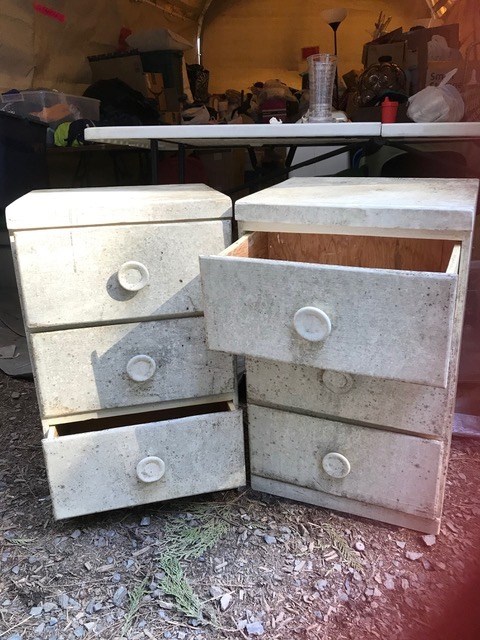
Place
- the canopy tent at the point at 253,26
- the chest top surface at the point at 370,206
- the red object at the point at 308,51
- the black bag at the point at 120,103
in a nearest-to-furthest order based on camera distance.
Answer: the chest top surface at the point at 370,206 → the black bag at the point at 120,103 → the canopy tent at the point at 253,26 → the red object at the point at 308,51

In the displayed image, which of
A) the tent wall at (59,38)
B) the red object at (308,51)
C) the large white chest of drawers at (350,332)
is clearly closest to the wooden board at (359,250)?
the large white chest of drawers at (350,332)

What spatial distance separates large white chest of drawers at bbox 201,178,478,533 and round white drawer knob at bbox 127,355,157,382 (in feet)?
0.73

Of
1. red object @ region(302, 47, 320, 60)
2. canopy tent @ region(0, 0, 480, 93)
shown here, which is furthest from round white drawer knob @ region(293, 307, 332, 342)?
red object @ region(302, 47, 320, 60)

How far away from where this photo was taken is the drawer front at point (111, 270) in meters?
1.10

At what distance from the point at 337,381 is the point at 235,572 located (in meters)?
0.46

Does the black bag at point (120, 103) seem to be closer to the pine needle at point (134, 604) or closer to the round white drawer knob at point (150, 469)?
the round white drawer knob at point (150, 469)

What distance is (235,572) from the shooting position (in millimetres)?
1144

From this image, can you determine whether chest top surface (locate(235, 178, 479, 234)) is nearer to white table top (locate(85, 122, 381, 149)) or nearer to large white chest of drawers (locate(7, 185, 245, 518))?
large white chest of drawers (locate(7, 185, 245, 518))

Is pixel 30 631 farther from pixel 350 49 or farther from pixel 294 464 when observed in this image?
pixel 350 49

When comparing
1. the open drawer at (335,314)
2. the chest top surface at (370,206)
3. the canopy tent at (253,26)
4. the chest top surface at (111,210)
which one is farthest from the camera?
the canopy tent at (253,26)

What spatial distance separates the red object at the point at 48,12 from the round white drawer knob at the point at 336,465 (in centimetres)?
310

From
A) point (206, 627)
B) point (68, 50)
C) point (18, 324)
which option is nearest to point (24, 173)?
point (18, 324)

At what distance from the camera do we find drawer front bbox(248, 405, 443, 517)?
45.1 inches

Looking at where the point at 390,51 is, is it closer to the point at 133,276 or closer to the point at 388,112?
the point at 388,112
